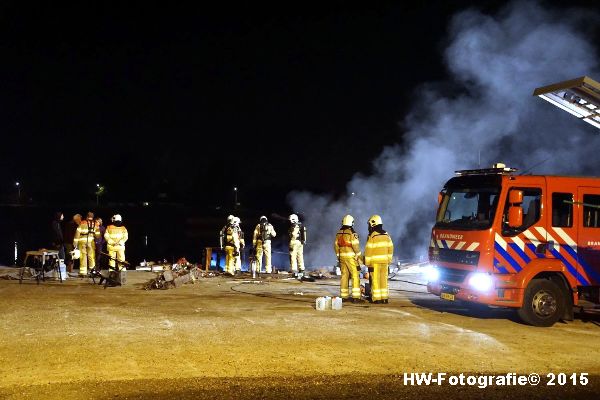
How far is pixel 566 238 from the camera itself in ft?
31.6

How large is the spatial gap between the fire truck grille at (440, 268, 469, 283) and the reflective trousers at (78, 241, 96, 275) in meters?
10.5

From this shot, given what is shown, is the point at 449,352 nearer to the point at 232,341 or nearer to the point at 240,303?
the point at 232,341

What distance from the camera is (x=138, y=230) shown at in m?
57.4

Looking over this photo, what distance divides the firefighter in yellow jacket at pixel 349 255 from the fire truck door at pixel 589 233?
4.16 m

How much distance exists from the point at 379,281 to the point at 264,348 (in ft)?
15.1

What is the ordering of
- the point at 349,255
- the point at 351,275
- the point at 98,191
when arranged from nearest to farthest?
1. the point at 349,255
2. the point at 351,275
3. the point at 98,191

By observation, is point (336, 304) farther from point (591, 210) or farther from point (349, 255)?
point (591, 210)

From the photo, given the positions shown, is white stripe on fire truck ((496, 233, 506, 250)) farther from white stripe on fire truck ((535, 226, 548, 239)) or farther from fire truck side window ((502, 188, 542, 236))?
white stripe on fire truck ((535, 226, 548, 239))

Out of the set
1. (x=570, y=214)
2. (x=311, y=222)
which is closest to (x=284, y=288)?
(x=570, y=214)

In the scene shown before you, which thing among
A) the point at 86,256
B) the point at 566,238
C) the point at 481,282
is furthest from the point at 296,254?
the point at 566,238

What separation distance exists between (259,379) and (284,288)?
8296 millimetres

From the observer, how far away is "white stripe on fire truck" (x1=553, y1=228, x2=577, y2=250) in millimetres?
9602

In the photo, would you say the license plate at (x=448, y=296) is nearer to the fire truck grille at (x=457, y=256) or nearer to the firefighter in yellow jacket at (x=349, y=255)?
the fire truck grille at (x=457, y=256)

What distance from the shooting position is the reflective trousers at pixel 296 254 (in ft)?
58.6
